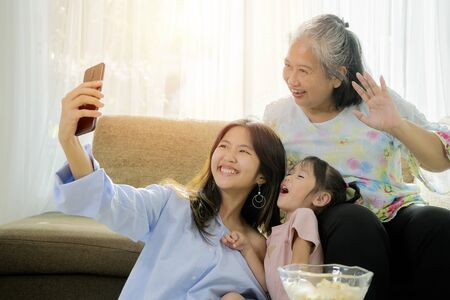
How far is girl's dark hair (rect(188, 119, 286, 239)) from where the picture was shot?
63.4 inches

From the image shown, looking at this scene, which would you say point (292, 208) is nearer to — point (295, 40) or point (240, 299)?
point (240, 299)

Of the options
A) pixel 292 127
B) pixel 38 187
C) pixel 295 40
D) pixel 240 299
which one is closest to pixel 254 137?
pixel 292 127

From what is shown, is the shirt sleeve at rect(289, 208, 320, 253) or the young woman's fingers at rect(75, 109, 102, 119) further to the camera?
the shirt sleeve at rect(289, 208, 320, 253)

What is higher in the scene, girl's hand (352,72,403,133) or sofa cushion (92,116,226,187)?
girl's hand (352,72,403,133)

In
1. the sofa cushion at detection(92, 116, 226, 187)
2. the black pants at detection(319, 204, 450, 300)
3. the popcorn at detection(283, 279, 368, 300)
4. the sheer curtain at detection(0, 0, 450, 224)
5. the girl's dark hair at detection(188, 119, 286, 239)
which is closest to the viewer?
the popcorn at detection(283, 279, 368, 300)

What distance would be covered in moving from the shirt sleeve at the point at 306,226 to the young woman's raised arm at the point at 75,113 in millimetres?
520

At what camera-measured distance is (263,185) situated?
5.51 feet

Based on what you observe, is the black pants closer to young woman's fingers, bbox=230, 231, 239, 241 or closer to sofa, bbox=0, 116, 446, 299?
young woman's fingers, bbox=230, 231, 239, 241

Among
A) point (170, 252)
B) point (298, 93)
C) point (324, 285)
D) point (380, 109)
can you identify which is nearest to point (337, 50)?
point (298, 93)

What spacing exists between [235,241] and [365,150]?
470 millimetres

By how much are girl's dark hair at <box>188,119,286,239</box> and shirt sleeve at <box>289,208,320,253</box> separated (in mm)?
210

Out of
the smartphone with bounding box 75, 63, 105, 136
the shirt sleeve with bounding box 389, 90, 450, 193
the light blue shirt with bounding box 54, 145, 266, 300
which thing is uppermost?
the smartphone with bounding box 75, 63, 105, 136

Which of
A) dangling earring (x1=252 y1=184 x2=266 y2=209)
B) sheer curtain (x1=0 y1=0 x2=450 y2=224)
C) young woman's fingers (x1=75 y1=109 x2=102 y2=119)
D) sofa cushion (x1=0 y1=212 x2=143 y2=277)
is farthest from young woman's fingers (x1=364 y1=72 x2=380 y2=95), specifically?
sheer curtain (x1=0 y1=0 x2=450 y2=224)

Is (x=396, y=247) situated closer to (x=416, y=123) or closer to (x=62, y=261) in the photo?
(x=416, y=123)
